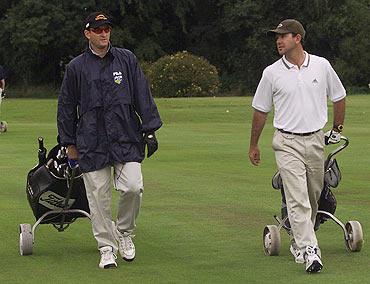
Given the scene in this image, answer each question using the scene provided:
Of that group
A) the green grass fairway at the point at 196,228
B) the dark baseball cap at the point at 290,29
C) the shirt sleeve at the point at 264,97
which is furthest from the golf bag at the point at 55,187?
the dark baseball cap at the point at 290,29

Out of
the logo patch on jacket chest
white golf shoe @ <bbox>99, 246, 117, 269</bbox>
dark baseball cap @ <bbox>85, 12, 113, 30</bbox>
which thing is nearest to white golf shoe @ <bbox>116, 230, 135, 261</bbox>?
white golf shoe @ <bbox>99, 246, 117, 269</bbox>

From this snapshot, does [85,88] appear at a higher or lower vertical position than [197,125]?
higher

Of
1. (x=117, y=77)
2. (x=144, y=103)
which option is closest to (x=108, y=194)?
(x=144, y=103)

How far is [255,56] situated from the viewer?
2928 inches

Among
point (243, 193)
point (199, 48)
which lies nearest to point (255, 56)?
point (199, 48)

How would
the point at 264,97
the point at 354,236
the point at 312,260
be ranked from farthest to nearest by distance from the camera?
the point at 354,236
the point at 264,97
the point at 312,260

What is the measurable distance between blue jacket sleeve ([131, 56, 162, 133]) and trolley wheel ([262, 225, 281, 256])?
138 centimetres

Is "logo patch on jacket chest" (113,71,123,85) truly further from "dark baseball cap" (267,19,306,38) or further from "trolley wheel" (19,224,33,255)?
"trolley wheel" (19,224,33,255)

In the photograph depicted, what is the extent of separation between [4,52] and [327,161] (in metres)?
64.4

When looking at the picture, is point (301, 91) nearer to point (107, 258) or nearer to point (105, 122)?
point (105, 122)

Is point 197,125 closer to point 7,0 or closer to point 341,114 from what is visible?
point 341,114

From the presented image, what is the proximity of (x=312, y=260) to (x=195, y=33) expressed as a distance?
219 feet

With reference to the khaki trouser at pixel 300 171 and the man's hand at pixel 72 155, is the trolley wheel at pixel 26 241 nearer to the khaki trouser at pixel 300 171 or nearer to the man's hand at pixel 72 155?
the man's hand at pixel 72 155

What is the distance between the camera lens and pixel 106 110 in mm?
9359
